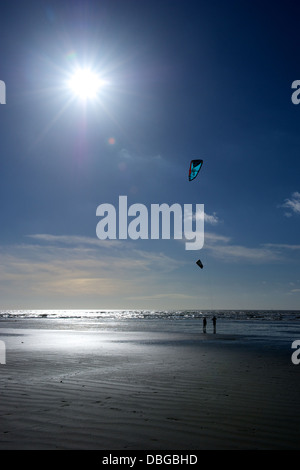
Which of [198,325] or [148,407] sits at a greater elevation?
[148,407]

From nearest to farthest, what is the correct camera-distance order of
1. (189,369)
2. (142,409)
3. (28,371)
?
1. (142,409)
2. (28,371)
3. (189,369)

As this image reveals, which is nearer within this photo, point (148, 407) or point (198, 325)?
point (148, 407)

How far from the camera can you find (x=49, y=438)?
5.26m

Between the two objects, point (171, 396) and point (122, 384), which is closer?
point (171, 396)

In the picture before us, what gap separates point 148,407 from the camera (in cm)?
702

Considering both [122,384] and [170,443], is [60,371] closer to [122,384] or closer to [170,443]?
[122,384]

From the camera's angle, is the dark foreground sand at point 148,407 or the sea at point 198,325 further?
the sea at point 198,325

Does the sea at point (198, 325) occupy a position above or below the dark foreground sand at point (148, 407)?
below

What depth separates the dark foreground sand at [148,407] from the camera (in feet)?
17.2

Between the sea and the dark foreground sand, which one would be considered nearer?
the dark foreground sand

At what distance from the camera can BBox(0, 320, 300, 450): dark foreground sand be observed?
5250 millimetres
